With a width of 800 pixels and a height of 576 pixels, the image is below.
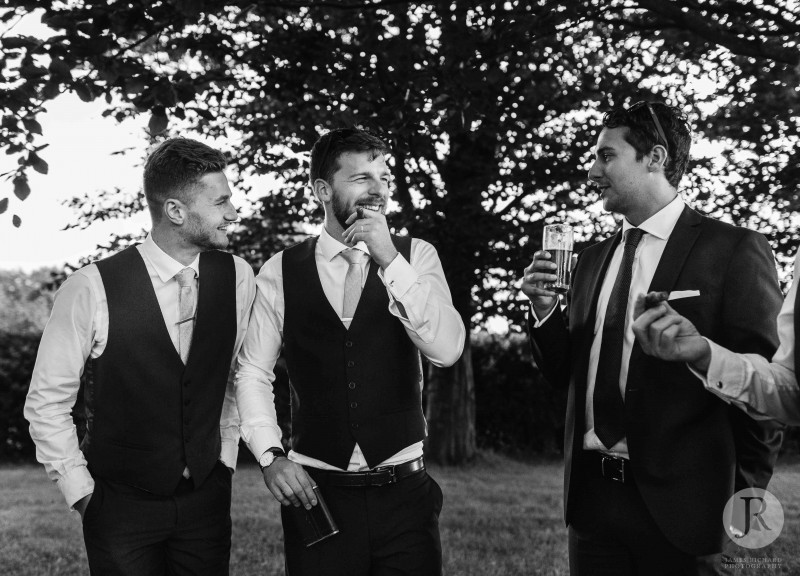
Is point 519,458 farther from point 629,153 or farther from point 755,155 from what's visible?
point 629,153

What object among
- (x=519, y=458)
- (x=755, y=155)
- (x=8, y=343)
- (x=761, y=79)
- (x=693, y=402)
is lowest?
(x=519, y=458)

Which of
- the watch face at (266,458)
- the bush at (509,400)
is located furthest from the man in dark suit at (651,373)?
the bush at (509,400)

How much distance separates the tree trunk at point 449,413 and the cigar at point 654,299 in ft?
28.2

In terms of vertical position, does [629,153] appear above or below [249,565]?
above

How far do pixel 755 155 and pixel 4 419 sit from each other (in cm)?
1120

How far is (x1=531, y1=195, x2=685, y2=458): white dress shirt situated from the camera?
9.98 feet

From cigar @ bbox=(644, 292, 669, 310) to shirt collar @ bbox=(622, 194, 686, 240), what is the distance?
28.7 inches

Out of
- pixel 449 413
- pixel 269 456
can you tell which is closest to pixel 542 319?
pixel 269 456

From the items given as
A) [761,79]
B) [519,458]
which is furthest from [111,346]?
[519,458]

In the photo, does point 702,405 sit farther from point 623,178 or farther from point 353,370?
point 353,370

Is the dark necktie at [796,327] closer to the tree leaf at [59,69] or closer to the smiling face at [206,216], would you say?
the smiling face at [206,216]

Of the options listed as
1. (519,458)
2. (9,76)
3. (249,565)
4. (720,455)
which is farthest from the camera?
(519,458)

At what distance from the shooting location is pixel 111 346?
309 centimetres

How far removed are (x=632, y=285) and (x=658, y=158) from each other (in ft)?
1.75
